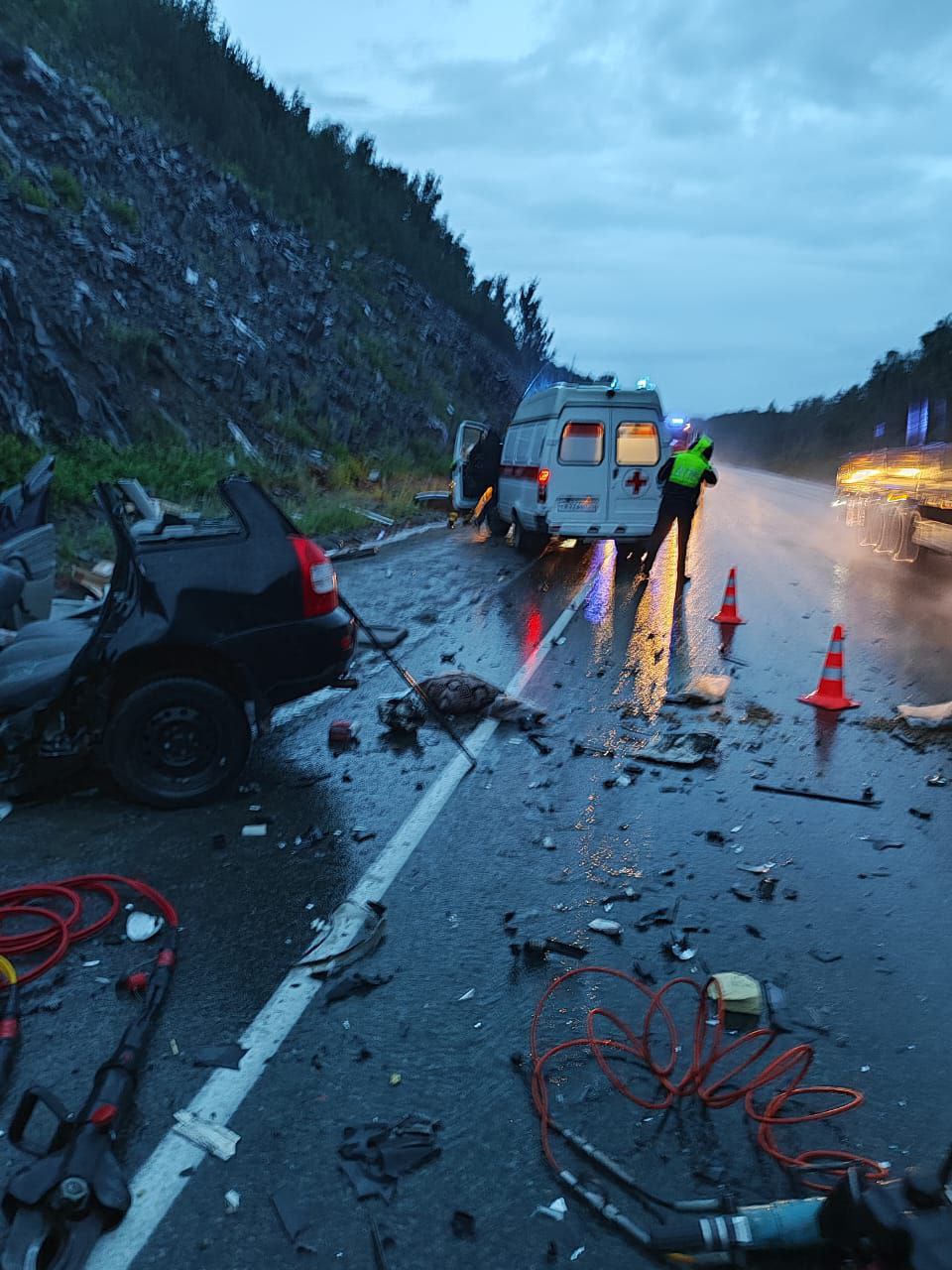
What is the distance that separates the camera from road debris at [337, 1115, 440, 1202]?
2590 mm

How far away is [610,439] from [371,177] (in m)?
41.9

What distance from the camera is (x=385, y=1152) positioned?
8.82ft

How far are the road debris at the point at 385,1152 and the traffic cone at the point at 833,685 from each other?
18.0ft

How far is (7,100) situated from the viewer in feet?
73.7

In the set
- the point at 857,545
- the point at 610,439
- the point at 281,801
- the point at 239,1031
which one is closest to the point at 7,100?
the point at 610,439

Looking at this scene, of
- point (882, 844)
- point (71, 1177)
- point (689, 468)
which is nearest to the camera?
point (71, 1177)

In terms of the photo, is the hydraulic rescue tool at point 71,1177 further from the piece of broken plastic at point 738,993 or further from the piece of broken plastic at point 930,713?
the piece of broken plastic at point 930,713

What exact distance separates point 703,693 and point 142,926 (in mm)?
5006

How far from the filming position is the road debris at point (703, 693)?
734 centimetres

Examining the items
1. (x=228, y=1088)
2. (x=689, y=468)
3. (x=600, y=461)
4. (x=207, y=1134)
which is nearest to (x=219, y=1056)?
(x=228, y=1088)

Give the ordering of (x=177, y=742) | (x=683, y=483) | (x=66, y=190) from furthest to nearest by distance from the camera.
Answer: (x=66, y=190) → (x=683, y=483) → (x=177, y=742)

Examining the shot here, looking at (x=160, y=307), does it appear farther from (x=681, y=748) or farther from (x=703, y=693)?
(x=681, y=748)

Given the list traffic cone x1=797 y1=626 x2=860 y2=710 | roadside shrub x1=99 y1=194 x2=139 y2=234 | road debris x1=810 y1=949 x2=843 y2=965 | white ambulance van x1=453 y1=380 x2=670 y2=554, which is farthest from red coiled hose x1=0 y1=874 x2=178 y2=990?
roadside shrub x1=99 y1=194 x2=139 y2=234

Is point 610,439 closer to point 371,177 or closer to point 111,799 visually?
point 111,799
